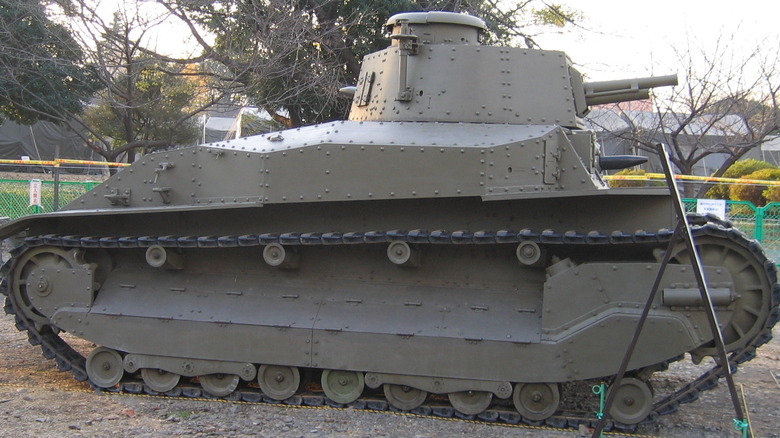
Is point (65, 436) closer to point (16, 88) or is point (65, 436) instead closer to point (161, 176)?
point (161, 176)

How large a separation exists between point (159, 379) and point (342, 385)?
205cm

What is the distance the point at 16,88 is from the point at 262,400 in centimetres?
1665

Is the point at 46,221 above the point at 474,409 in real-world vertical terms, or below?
above

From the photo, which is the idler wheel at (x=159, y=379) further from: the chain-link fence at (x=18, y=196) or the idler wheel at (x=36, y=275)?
the chain-link fence at (x=18, y=196)

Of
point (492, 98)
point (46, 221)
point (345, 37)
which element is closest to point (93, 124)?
point (345, 37)

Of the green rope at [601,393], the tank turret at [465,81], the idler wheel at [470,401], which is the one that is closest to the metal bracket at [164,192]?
the tank turret at [465,81]

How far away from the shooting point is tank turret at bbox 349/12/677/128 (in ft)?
27.8

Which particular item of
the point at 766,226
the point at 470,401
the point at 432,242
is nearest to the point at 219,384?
the point at 470,401

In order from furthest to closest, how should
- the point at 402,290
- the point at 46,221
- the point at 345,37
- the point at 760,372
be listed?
1. the point at 345,37
2. the point at 760,372
3. the point at 46,221
4. the point at 402,290

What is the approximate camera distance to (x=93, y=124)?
34.8 meters

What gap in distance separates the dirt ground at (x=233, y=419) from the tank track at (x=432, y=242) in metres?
0.16

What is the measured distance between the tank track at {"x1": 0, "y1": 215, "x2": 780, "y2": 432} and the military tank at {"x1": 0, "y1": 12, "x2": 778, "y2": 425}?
0.08ft

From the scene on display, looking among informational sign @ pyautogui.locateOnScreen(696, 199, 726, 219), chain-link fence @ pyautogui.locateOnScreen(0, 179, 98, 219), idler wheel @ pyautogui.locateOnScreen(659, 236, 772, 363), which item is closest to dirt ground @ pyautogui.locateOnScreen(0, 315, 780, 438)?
idler wheel @ pyautogui.locateOnScreen(659, 236, 772, 363)

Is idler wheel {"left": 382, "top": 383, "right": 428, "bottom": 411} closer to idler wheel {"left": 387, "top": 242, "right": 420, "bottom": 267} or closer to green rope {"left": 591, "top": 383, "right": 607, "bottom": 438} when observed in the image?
idler wheel {"left": 387, "top": 242, "right": 420, "bottom": 267}
